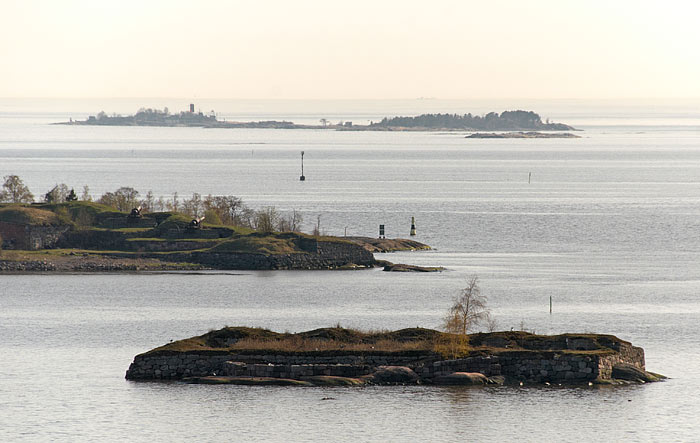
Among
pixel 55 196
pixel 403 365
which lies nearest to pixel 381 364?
pixel 403 365

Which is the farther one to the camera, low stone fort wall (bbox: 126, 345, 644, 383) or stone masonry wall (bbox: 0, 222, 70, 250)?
stone masonry wall (bbox: 0, 222, 70, 250)

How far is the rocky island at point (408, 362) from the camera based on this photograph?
5350 cm

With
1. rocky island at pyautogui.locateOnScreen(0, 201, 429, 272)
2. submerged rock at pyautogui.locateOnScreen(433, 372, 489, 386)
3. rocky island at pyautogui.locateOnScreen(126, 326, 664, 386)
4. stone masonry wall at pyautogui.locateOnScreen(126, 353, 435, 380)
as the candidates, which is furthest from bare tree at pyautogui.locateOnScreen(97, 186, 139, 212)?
submerged rock at pyautogui.locateOnScreen(433, 372, 489, 386)

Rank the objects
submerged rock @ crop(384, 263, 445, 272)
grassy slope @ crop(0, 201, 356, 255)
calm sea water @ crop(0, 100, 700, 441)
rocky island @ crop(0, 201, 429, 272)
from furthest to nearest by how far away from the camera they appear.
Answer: grassy slope @ crop(0, 201, 356, 255) < rocky island @ crop(0, 201, 429, 272) < submerged rock @ crop(384, 263, 445, 272) < calm sea water @ crop(0, 100, 700, 441)

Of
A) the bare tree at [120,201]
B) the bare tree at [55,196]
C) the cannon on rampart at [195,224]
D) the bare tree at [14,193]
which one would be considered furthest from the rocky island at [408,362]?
the bare tree at [14,193]

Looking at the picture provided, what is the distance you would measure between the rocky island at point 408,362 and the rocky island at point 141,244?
49.0 metres

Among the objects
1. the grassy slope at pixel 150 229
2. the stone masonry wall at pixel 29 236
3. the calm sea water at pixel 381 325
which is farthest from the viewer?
the stone masonry wall at pixel 29 236

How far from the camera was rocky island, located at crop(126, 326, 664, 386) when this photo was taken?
2106 inches

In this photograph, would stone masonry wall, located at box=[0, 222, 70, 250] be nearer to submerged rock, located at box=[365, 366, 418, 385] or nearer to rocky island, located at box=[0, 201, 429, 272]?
rocky island, located at box=[0, 201, 429, 272]

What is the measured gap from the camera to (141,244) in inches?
4301

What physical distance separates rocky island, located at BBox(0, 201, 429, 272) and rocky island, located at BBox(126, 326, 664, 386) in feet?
161

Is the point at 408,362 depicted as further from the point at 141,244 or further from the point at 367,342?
the point at 141,244

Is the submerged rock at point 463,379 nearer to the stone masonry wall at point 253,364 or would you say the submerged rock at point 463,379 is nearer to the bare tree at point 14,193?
the stone masonry wall at point 253,364

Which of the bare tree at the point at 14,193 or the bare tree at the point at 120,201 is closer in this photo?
the bare tree at the point at 120,201
